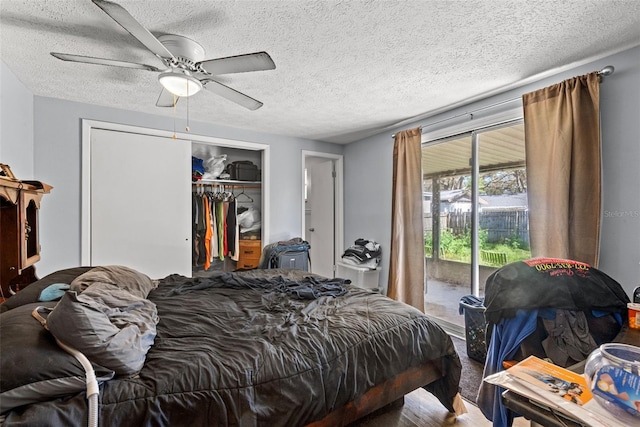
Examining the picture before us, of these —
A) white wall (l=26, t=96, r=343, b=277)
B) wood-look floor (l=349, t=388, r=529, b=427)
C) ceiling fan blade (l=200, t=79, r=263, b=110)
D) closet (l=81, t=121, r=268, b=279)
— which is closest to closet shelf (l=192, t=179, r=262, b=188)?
closet (l=81, t=121, r=268, b=279)

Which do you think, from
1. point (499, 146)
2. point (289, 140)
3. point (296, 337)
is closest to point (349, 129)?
point (289, 140)

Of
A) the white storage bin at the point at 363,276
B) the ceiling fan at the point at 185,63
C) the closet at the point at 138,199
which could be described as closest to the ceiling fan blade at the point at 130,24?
the ceiling fan at the point at 185,63

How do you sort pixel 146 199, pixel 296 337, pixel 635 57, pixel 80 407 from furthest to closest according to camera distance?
pixel 146 199 → pixel 635 57 → pixel 296 337 → pixel 80 407

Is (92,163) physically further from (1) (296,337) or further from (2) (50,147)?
(1) (296,337)

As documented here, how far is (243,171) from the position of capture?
435 cm

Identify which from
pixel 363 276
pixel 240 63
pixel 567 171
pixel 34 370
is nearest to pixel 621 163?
pixel 567 171

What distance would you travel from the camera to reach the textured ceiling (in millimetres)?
1589

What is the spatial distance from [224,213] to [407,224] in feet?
7.93

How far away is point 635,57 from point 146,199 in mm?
4294

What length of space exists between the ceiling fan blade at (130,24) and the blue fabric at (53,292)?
1.39m

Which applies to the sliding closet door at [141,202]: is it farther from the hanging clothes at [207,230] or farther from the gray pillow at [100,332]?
the gray pillow at [100,332]

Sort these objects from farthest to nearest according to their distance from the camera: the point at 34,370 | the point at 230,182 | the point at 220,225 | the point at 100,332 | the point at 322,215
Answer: the point at 322,215, the point at 230,182, the point at 220,225, the point at 100,332, the point at 34,370

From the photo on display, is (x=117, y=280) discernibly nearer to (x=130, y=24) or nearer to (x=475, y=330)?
(x=130, y=24)

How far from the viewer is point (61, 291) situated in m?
1.63
